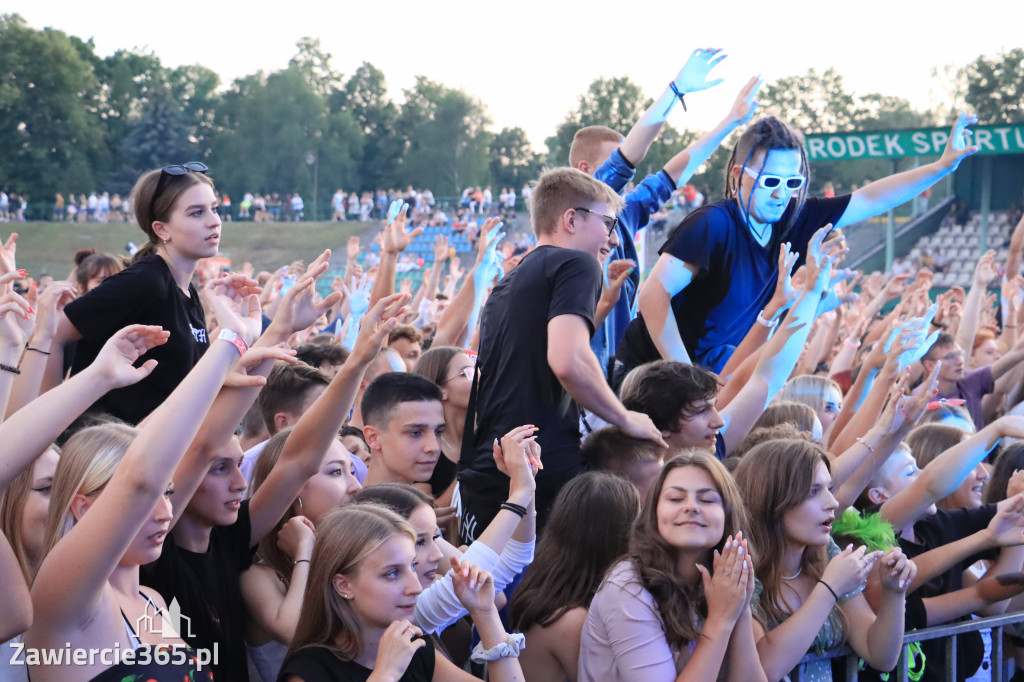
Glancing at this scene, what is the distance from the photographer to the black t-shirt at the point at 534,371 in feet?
12.3

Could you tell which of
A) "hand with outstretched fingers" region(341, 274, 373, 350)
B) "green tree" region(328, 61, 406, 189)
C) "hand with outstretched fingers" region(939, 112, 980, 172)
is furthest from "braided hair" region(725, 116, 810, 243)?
"green tree" region(328, 61, 406, 189)

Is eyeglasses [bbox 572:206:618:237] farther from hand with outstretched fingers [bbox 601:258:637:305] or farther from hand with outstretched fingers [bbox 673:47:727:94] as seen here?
hand with outstretched fingers [bbox 673:47:727:94]

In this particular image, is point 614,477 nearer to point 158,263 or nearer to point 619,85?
point 158,263

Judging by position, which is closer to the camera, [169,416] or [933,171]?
[169,416]

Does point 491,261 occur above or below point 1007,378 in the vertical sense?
above

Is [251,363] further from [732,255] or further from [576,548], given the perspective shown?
[732,255]

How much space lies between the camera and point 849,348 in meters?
6.90

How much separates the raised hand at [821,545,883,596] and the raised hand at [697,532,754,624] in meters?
0.48

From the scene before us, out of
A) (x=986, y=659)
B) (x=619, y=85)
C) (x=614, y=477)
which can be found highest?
(x=619, y=85)

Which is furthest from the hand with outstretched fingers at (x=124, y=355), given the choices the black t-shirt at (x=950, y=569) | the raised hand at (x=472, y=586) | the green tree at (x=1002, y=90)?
the green tree at (x=1002, y=90)

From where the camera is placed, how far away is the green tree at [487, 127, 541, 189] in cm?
6919

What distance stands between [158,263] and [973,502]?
353cm

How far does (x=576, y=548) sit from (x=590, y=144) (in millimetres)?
2703

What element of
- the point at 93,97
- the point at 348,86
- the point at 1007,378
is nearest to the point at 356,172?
the point at 348,86
